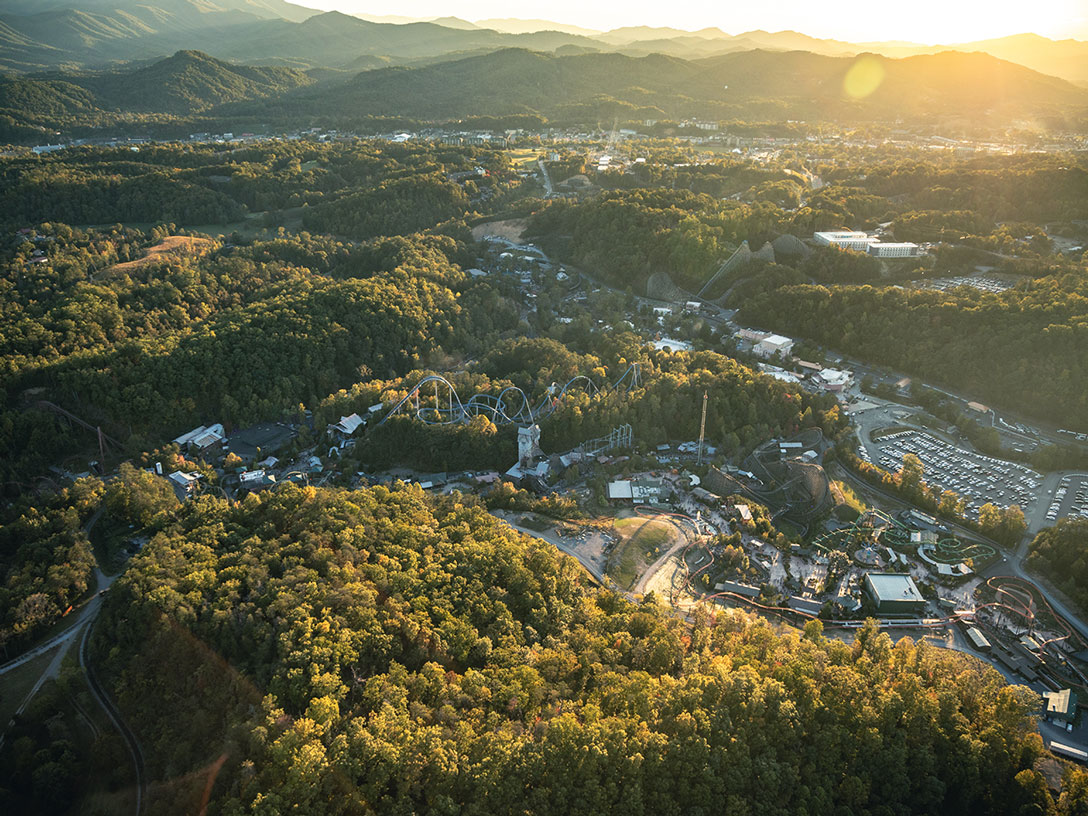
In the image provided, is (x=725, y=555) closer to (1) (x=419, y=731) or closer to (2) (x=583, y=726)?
(2) (x=583, y=726)

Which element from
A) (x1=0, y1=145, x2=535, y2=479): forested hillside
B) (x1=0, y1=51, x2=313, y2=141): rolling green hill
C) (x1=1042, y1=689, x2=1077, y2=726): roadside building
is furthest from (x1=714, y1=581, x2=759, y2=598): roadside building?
(x1=0, y1=51, x2=313, y2=141): rolling green hill

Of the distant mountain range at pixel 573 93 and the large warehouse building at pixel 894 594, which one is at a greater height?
the distant mountain range at pixel 573 93

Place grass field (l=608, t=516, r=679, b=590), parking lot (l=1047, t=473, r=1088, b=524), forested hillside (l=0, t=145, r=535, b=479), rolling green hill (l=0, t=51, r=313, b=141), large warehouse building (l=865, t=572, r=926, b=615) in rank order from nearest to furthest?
1. large warehouse building (l=865, t=572, r=926, b=615)
2. grass field (l=608, t=516, r=679, b=590)
3. parking lot (l=1047, t=473, r=1088, b=524)
4. forested hillside (l=0, t=145, r=535, b=479)
5. rolling green hill (l=0, t=51, r=313, b=141)

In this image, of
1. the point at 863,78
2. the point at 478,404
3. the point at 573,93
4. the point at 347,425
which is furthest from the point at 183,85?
the point at 863,78

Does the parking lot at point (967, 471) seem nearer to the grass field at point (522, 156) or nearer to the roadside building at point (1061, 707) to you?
the roadside building at point (1061, 707)

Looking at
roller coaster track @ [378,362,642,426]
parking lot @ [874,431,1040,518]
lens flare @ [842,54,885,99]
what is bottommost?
parking lot @ [874,431,1040,518]

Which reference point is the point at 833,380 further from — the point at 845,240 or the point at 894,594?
Result: the point at 845,240

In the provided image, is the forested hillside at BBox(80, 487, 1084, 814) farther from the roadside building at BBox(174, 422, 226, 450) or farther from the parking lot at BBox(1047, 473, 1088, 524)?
the parking lot at BBox(1047, 473, 1088, 524)

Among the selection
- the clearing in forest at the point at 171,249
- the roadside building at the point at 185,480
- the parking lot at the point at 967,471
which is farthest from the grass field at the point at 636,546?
the clearing in forest at the point at 171,249
